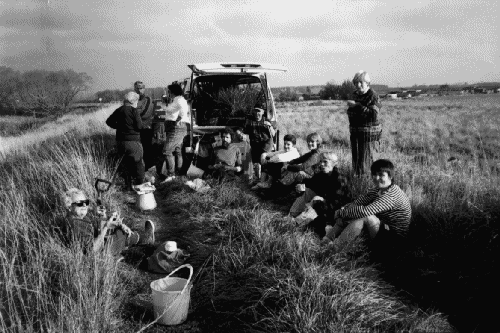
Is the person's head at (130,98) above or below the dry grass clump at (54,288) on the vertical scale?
above

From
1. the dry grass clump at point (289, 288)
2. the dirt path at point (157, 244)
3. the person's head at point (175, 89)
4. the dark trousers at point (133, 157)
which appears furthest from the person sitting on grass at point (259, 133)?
the dry grass clump at point (289, 288)

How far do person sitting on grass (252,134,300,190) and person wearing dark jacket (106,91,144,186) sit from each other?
1878 millimetres

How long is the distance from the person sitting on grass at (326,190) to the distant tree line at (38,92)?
3559 centimetres

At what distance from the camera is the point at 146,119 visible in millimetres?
7852

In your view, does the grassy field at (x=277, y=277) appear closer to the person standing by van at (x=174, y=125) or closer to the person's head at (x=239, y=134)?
the person's head at (x=239, y=134)

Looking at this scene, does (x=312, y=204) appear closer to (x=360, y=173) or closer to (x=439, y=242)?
(x=360, y=173)

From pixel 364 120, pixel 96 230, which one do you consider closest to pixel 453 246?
pixel 364 120

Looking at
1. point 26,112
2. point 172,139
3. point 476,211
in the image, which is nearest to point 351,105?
point 476,211

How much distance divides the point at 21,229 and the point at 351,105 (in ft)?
13.6

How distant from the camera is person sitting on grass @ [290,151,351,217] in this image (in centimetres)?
494

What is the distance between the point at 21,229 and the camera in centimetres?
369

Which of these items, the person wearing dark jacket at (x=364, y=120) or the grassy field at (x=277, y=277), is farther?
the person wearing dark jacket at (x=364, y=120)

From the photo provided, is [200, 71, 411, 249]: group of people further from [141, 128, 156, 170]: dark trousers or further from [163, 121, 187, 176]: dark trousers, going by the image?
[141, 128, 156, 170]: dark trousers

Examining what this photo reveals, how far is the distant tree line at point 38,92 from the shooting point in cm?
4031
